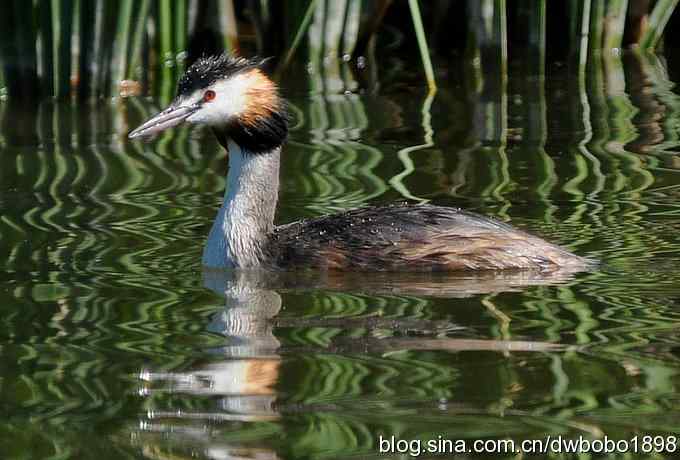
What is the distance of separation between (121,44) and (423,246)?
4670 millimetres

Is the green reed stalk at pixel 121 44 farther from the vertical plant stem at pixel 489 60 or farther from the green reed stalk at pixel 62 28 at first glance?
the vertical plant stem at pixel 489 60

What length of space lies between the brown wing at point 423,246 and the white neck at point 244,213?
7.2 inches

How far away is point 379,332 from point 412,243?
1194 millimetres

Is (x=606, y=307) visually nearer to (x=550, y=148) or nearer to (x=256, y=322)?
(x=256, y=322)

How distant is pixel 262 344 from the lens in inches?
220

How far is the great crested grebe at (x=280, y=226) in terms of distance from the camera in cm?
680

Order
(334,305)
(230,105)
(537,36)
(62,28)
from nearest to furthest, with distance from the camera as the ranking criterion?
(334,305) < (230,105) < (62,28) < (537,36)

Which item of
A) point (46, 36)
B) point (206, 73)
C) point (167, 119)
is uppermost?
point (46, 36)

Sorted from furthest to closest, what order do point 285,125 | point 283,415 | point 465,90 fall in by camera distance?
point 465,90
point 285,125
point 283,415

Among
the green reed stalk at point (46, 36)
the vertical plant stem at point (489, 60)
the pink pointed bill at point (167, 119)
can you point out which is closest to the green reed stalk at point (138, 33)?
the green reed stalk at point (46, 36)

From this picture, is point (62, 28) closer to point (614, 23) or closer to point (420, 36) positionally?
point (420, 36)

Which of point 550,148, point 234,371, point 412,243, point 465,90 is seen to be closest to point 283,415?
point 234,371

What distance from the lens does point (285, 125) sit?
7.30 metres

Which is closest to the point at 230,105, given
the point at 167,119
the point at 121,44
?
the point at 167,119
